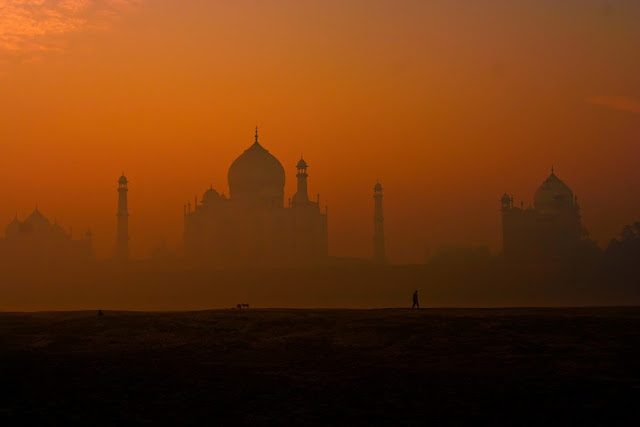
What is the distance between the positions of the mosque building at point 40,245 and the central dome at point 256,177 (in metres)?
15.0

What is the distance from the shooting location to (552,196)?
7944 cm

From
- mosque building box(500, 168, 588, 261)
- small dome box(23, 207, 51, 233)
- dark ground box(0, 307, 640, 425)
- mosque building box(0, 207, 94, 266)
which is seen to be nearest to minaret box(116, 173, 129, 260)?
mosque building box(0, 207, 94, 266)

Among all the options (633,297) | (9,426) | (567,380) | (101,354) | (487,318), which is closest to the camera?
(9,426)

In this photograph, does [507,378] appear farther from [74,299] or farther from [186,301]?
[74,299]

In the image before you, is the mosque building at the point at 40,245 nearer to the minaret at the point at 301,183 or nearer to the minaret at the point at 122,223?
the minaret at the point at 122,223

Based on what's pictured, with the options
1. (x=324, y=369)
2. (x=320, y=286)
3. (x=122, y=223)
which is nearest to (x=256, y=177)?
(x=122, y=223)

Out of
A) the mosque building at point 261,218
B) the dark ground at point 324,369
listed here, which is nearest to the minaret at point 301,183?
the mosque building at point 261,218

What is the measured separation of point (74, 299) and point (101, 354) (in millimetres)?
44716

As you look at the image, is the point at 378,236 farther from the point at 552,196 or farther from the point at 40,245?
the point at 40,245

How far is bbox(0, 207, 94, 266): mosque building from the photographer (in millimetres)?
74812

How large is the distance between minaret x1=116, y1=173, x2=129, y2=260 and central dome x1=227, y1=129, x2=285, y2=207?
919 centimetres

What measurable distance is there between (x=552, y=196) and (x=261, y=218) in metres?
27.6

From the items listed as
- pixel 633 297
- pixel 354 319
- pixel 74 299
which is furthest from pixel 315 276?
pixel 354 319

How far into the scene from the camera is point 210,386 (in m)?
15.0
